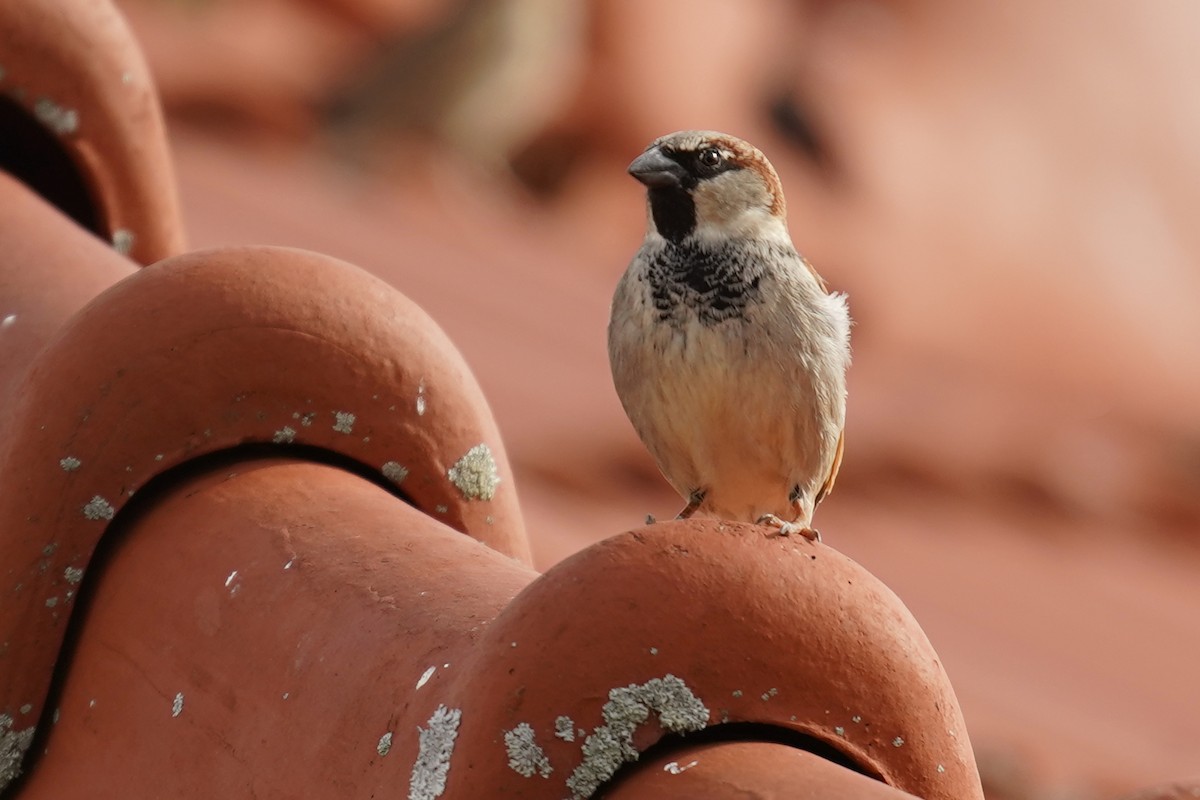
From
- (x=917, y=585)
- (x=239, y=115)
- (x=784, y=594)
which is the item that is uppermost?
(x=784, y=594)

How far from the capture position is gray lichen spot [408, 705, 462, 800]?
1.44 metres

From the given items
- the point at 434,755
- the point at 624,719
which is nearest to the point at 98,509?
the point at 434,755

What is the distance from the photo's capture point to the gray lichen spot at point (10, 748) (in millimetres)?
1952

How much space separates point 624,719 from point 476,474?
81 centimetres

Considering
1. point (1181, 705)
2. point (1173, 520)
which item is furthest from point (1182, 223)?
point (1181, 705)

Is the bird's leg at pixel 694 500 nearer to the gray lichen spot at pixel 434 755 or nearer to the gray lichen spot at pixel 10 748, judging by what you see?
the gray lichen spot at pixel 10 748

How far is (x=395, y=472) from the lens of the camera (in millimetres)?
2166

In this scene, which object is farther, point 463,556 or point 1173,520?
point 1173,520

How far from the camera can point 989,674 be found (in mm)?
5215

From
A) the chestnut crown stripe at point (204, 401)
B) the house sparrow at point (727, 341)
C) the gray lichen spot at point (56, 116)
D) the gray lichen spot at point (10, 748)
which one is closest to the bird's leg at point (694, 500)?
the house sparrow at point (727, 341)

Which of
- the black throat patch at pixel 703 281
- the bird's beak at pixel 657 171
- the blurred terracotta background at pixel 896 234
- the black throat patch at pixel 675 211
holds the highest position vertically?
the bird's beak at pixel 657 171

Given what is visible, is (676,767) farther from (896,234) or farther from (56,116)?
(896,234)

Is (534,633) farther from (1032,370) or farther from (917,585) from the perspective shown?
(1032,370)

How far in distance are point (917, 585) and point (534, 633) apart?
500 centimetres
